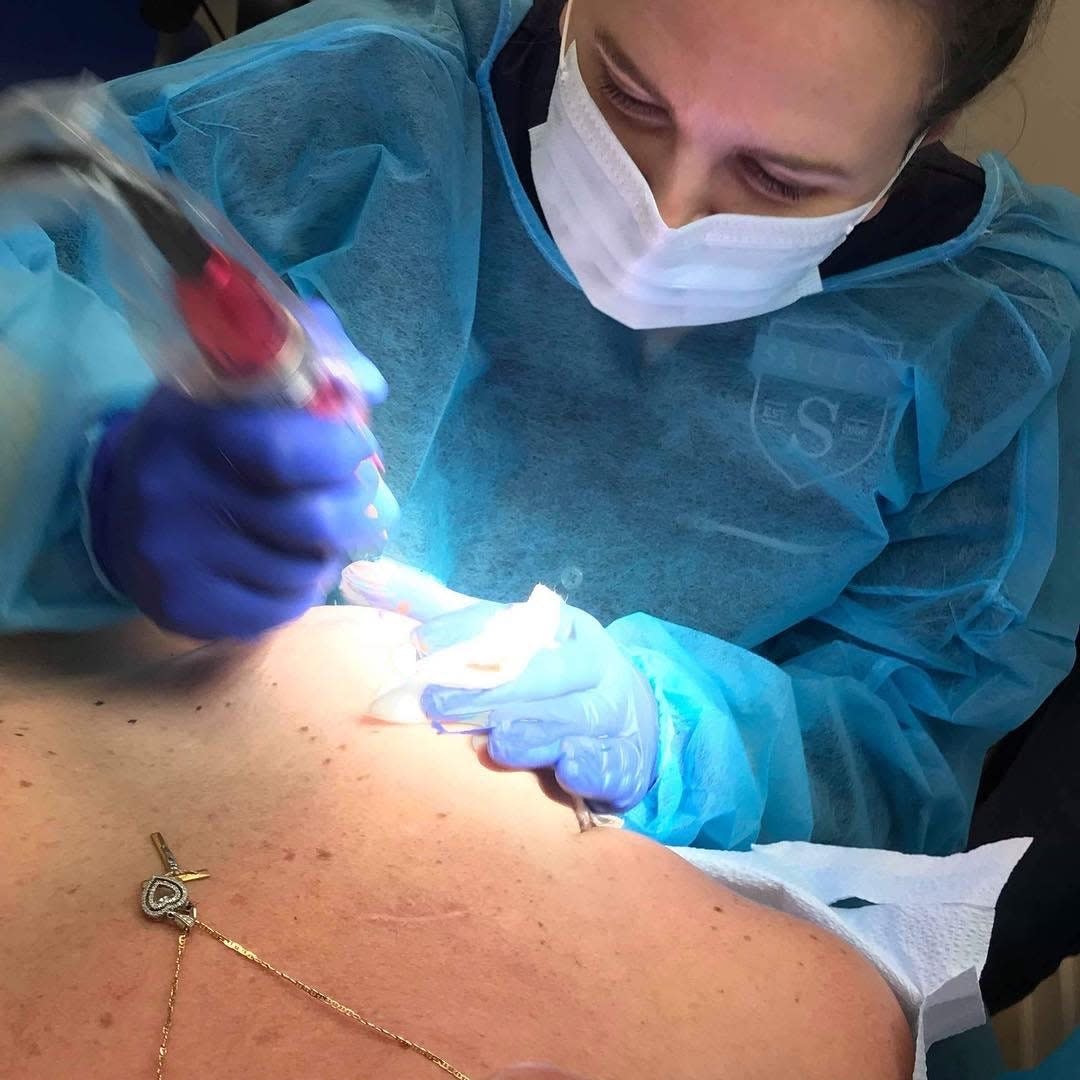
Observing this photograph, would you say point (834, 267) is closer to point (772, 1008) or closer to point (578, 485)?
point (578, 485)

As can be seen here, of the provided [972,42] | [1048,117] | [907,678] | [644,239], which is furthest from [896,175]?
[1048,117]

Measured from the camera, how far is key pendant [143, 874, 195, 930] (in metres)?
0.58

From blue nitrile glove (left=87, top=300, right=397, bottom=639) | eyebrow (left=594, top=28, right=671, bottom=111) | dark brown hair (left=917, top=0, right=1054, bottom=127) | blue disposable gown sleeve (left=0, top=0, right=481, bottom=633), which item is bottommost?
blue nitrile glove (left=87, top=300, right=397, bottom=639)

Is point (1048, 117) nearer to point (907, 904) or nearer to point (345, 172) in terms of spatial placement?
point (345, 172)

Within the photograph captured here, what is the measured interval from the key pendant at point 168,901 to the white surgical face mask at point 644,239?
0.61 meters

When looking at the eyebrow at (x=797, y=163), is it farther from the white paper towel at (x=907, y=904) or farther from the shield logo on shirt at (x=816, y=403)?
the white paper towel at (x=907, y=904)

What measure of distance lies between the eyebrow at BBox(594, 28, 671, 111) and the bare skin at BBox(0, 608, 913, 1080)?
497mm

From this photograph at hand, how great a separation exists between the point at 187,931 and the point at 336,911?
9 centimetres

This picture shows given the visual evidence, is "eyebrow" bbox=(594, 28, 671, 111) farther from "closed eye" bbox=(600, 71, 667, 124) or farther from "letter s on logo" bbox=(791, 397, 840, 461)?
"letter s on logo" bbox=(791, 397, 840, 461)

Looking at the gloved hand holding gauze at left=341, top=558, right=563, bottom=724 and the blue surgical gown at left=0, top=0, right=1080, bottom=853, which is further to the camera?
the blue surgical gown at left=0, top=0, right=1080, bottom=853

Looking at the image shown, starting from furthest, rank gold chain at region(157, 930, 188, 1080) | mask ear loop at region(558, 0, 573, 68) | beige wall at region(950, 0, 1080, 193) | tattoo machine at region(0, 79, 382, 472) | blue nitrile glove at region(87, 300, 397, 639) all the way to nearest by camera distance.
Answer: beige wall at region(950, 0, 1080, 193) < mask ear loop at region(558, 0, 573, 68) < blue nitrile glove at region(87, 300, 397, 639) < tattoo machine at region(0, 79, 382, 472) < gold chain at region(157, 930, 188, 1080)

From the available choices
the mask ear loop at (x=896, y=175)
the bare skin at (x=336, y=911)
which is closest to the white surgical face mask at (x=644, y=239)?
the mask ear loop at (x=896, y=175)

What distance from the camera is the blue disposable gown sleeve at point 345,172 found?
3.14 ft

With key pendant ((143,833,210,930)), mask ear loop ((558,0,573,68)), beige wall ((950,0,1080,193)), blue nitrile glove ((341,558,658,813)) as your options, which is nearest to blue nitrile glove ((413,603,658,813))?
blue nitrile glove ((341,558,658,813))
